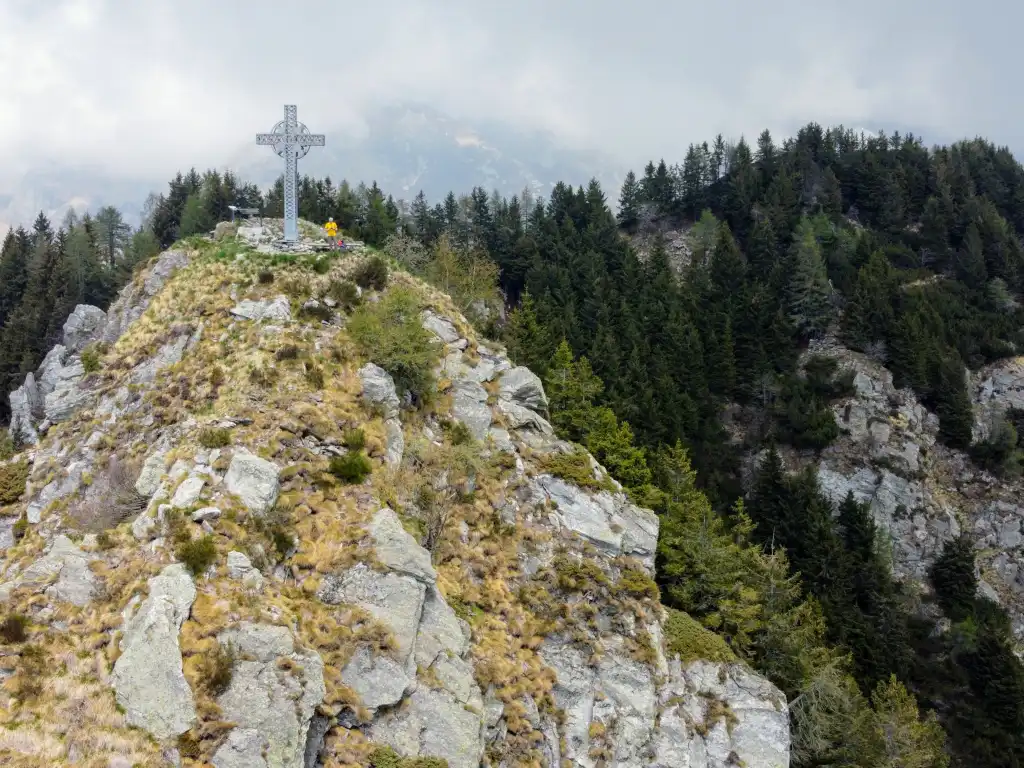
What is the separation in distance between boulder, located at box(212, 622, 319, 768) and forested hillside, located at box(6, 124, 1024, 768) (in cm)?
1747

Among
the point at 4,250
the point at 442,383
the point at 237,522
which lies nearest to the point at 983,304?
the point at 442,383

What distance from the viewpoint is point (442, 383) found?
26.8 metres

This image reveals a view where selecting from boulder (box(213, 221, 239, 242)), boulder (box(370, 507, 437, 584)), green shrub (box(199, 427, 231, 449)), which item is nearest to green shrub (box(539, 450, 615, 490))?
boulder (box(370, 507, 437, 584))

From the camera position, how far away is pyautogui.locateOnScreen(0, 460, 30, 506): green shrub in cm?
2316

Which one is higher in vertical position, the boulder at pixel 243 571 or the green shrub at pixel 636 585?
the boulder at pixel 243 571

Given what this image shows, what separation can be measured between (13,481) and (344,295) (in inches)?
562

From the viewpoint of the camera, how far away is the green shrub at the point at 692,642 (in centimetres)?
2195

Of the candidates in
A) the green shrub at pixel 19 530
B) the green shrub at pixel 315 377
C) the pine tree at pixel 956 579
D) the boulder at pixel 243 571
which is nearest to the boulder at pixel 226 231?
the green shrub at pixel 315 377

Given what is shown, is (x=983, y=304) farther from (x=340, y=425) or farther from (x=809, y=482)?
(x=340, y=425)

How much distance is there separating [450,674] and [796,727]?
1770 cm

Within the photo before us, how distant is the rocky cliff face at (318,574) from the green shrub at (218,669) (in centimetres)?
4

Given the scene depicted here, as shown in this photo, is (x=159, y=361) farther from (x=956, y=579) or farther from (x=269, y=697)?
(x=956, y=579)

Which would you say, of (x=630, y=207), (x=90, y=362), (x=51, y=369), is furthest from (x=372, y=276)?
(x=630, y=207)

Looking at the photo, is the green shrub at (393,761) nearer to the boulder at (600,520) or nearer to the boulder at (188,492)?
the boulder at (188,492)
